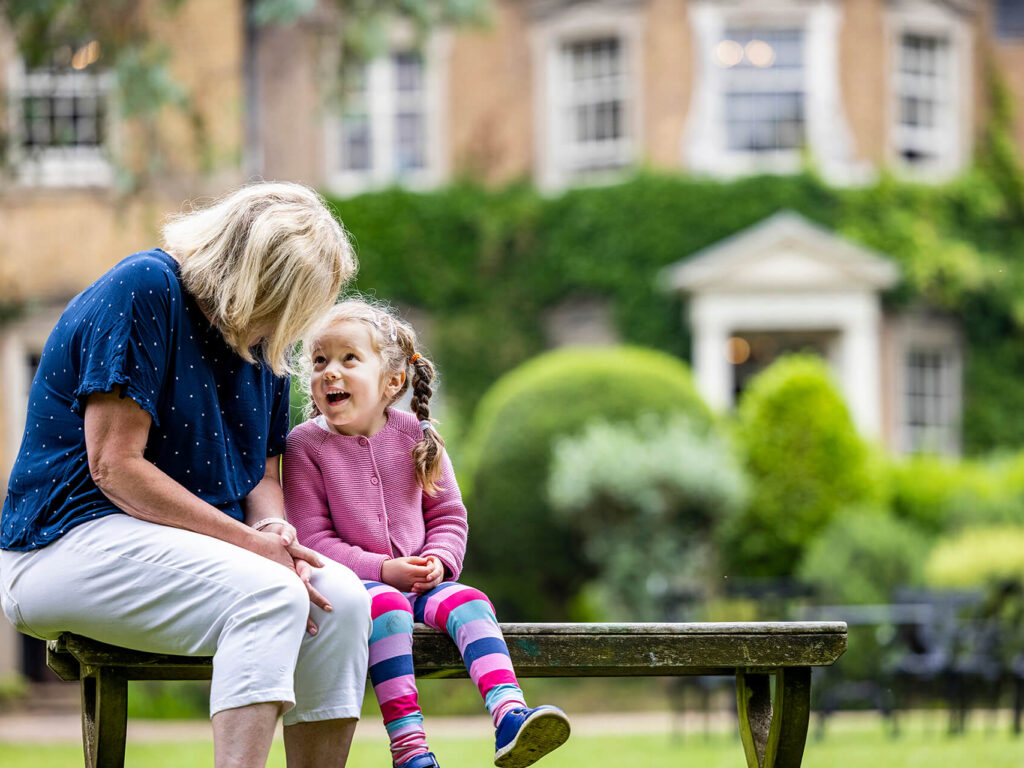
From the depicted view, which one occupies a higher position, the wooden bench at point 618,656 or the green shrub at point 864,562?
the wooden bench at point 618,656

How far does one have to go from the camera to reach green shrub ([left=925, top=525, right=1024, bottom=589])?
1205 cm

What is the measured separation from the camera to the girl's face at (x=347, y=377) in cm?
366

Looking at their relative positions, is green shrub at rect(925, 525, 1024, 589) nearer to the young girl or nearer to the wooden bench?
the wooden bench

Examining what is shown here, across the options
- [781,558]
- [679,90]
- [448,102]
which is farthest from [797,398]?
[448,102]

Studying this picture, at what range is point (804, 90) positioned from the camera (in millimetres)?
18203

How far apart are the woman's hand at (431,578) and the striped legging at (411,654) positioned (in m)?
0.05

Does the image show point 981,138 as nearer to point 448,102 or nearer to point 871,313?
point 871,313

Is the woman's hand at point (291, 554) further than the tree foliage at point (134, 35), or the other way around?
the tree foliage at point (134, 35)

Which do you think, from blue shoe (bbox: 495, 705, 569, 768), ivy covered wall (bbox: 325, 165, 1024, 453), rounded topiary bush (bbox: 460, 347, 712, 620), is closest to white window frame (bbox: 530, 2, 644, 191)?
ivy covered wall (bbox: 325, 165, 1024, 453)

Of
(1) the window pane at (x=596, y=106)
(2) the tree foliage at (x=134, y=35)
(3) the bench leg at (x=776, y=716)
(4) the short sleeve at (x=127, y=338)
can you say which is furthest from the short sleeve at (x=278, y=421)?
(1) the window pane at (x=596, y=106)

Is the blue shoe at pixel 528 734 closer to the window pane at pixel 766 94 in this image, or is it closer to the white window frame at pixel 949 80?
the window pane at pixel 766 94

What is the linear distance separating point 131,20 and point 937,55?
11.3 meters

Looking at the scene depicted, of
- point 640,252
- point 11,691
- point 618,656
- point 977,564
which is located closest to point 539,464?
point 977,564

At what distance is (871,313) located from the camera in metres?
17.3
